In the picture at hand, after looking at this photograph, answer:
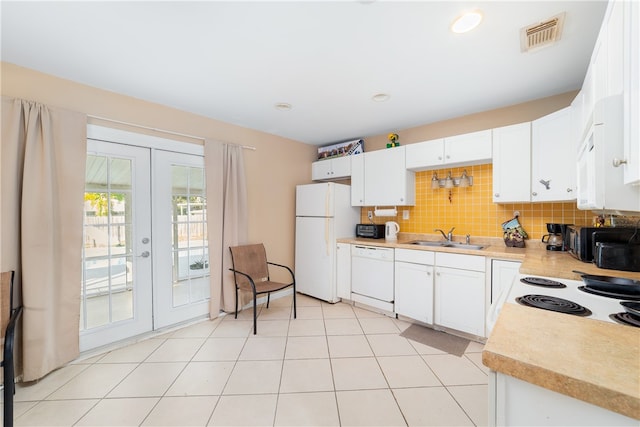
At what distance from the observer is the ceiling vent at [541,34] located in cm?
154

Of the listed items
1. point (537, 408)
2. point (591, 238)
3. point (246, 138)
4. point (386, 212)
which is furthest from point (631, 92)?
point (246, 138)

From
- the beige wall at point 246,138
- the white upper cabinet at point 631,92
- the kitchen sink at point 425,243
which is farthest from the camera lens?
the kitchen sink at point 425,243

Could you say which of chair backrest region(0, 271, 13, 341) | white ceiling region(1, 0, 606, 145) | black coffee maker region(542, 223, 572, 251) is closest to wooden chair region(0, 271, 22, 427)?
chair backrest region(0, 271, 13, 341)

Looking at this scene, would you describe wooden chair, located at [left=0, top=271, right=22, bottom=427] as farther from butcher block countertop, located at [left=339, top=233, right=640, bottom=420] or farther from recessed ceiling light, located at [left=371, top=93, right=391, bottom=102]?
recessed ceiling light, located at [left=371, top=93, right=391, bottom=102]

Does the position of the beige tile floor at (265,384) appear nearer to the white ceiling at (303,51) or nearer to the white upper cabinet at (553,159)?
the white upper cabinet at (553,159)

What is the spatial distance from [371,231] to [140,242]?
2.67m

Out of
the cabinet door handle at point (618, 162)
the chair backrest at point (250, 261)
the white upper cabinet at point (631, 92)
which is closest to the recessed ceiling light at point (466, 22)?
the white upper cabinet at point (631, 92)

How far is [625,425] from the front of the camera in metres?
0.56

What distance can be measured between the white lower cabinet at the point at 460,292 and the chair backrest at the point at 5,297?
3463 millimetres

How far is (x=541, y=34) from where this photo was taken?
1.62 metres

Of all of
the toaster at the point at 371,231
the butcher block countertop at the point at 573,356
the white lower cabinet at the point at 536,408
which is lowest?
the white lower cabinet at the point at 536,408

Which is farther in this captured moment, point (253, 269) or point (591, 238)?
point (253, 269)

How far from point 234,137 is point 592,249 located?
11.7 feet

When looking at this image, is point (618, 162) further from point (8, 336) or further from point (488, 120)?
point (8, 336)
